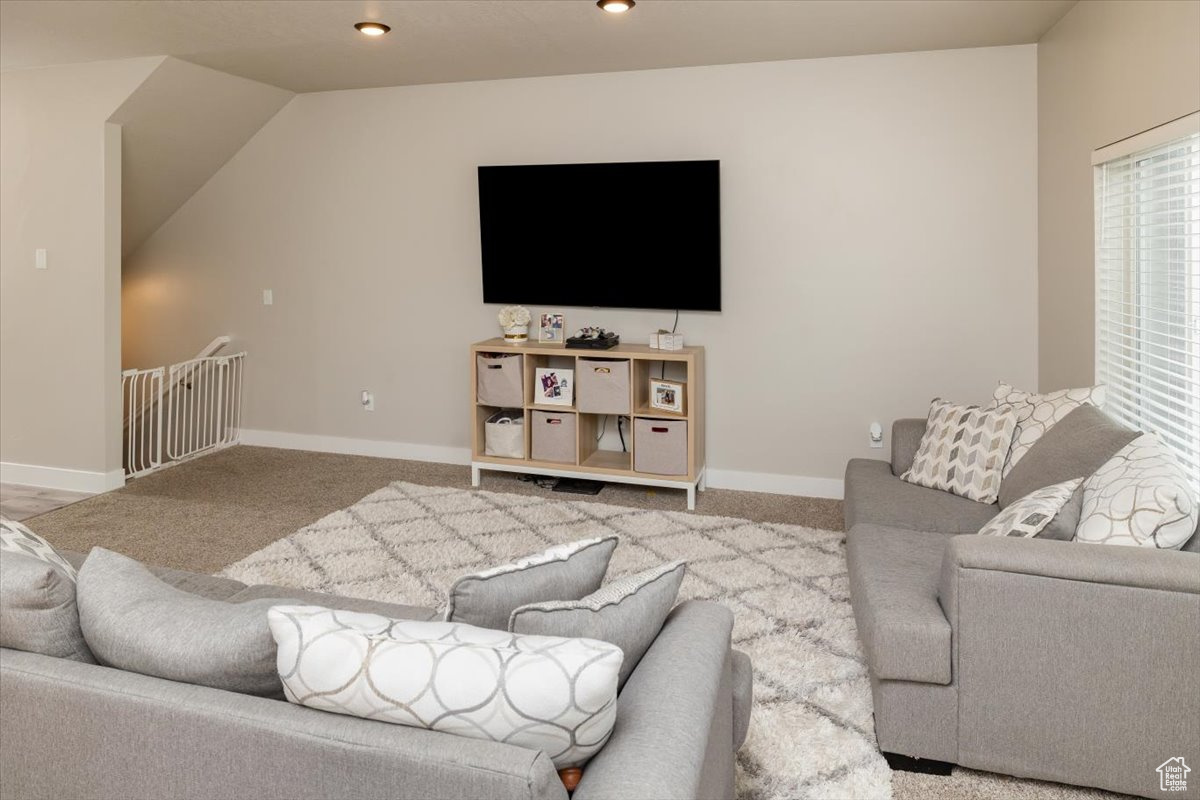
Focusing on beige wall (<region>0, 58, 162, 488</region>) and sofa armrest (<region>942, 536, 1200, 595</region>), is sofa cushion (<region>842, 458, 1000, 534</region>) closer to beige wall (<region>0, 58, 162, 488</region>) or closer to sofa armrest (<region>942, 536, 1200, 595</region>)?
sofa armrest (<region>942, 536, 1200, 595</region>)

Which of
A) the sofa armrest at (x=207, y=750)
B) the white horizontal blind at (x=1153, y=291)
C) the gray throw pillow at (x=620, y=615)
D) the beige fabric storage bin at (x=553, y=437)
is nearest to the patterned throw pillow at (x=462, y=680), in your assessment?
the sofa armrest at (x=207, y=750)

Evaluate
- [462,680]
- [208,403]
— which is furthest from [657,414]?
[462,680]

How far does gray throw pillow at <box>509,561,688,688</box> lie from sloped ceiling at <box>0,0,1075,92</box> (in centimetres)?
282

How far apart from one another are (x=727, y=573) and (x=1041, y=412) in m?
1.39

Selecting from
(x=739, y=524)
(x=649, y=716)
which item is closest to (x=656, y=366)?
(x=739, y=524)

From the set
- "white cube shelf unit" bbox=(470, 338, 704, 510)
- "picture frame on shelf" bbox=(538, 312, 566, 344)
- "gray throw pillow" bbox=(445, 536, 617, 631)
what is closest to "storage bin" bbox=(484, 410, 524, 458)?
"white cube shelf unit" bbox=(470, 338, 704, 510)

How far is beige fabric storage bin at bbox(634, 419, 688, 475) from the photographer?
476 centimetres

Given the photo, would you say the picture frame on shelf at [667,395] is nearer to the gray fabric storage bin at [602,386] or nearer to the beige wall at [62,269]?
the gray fabric storage bin at [602,386]

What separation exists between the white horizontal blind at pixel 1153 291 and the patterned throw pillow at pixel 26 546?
311 cm

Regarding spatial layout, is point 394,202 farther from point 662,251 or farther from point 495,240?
point 662,251

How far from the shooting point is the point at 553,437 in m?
5.02

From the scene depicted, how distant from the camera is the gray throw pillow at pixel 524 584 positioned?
1550 mm

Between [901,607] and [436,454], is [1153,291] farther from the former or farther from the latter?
[436,454]

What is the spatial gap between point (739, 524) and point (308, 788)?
10.8ft
